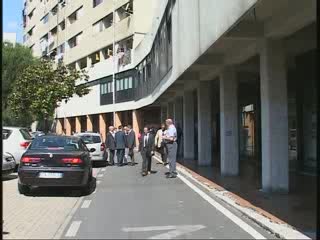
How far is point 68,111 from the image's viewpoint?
234 feet

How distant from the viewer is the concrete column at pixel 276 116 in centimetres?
1334

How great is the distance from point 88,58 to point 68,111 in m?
9.39

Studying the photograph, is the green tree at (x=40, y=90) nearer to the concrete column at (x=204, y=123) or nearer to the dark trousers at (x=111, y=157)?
the dark trousers at (x=111, y=157)

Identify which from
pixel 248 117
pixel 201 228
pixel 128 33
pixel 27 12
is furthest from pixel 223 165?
pixel 27 12

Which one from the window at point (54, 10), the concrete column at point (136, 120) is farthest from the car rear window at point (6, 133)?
the window at point (54, 10)

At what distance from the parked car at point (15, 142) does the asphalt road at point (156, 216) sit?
18.3 feet

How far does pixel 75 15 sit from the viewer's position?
69.8m

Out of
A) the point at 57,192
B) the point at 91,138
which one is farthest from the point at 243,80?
the point at 57,192

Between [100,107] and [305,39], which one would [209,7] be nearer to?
[305,39]

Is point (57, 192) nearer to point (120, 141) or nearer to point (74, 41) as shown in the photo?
point (120, 141)

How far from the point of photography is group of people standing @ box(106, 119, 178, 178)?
730 inches

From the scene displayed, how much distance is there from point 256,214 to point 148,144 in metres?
9.92

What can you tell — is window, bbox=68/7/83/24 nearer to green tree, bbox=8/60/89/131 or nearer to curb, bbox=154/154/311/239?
green tree, bbox=8/60/89/131

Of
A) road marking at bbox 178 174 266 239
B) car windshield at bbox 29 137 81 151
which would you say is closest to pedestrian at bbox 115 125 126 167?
car windshield at bbox 29 137 81 151
